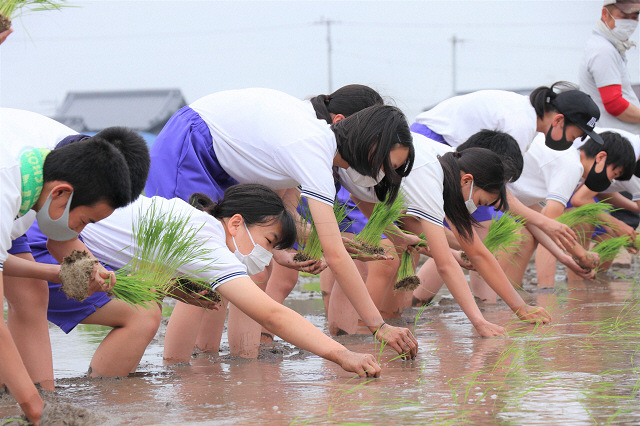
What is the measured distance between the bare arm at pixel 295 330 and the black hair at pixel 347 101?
166 centimetres

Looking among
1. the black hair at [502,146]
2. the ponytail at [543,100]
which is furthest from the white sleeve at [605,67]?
the black hair at [502,146]

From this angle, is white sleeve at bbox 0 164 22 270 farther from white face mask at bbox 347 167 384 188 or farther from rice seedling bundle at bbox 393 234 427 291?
rice seedling bundle at bbox 393 234 427 291

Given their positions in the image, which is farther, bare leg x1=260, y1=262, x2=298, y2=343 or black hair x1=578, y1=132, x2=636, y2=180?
black hair x1=578, y1=132, x2=636, y2=180

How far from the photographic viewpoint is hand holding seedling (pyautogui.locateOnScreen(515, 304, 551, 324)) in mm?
3709

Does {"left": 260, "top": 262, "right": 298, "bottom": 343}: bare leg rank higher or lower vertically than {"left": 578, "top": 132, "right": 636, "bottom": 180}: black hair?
lower

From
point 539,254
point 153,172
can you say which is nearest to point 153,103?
point 539,254

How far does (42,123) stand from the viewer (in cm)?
276

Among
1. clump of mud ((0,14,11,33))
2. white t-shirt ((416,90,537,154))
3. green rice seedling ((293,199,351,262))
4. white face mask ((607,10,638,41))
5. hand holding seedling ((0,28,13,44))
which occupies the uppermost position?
white face mask ((607,10,638,41))

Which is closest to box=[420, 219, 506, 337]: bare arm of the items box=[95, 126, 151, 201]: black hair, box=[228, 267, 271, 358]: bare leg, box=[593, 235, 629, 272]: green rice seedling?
box=[228, 267, 271, 358]: bare leg

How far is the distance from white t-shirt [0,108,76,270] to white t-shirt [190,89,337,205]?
0.73 m

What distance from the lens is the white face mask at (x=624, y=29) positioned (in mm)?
5742

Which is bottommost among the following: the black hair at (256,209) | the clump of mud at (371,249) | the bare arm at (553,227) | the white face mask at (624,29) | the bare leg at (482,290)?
the bare leg at (482,290)

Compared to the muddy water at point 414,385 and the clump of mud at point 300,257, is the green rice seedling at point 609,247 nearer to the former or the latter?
→ the muddy water at point 414,385

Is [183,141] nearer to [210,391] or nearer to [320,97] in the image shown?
[320,97]
